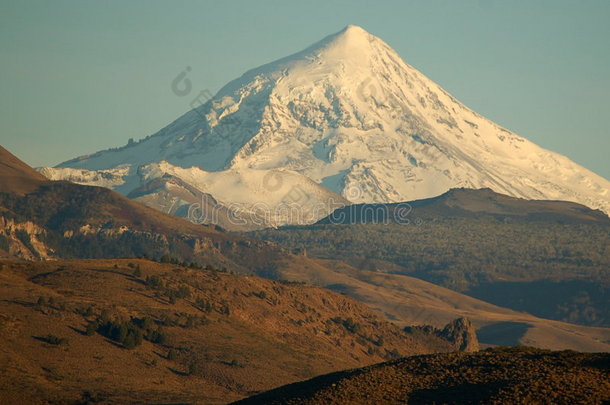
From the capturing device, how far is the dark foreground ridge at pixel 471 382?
222 feet

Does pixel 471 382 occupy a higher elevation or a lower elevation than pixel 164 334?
higher

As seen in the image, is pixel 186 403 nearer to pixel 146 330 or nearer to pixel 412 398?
pixel 146 330

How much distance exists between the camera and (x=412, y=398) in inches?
2808

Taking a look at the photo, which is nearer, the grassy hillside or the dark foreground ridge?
the dark foreground ridge

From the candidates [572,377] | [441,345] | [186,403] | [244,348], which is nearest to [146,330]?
[244,348]

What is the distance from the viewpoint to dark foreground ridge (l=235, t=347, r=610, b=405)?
67750 millimetres

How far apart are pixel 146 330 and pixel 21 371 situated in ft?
80.1

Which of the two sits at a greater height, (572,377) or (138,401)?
(572,377)

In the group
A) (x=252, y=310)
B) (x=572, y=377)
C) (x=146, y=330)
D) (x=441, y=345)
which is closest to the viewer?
(x=572, y=377)

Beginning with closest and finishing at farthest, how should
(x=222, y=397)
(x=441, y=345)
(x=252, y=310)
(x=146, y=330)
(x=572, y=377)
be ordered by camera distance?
(x=572, y=377)
(x=222, y=397)
(x=146, y=330)
(x=252, y=310)
(x=441, y=345)

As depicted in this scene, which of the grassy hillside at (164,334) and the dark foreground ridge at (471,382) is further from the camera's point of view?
the grassy hillside at (164,334)

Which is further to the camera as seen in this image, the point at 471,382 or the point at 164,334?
the point at 164,334

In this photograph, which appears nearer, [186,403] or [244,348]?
[186,403]

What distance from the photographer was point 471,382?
236 ft
